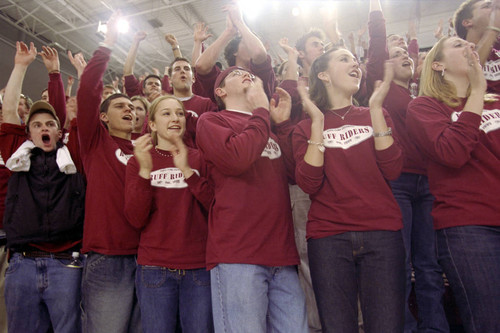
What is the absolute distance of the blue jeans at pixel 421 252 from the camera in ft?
6.57

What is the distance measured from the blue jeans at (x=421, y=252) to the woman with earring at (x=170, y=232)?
1181mm

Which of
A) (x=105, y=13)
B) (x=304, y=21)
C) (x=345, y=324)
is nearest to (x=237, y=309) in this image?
(x=345, y=324)

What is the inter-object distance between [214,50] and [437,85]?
58.2 inches

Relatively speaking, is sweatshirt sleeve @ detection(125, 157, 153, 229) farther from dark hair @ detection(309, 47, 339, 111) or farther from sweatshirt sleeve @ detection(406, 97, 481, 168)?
sweatshirt sleeve @ detection(406, 97, 481, 168)

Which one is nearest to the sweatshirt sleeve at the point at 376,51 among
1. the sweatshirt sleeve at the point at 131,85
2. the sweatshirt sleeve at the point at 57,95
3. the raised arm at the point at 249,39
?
the raised arm at the point at 249,39

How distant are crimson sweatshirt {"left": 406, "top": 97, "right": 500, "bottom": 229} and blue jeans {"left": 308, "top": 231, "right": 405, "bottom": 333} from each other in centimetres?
29

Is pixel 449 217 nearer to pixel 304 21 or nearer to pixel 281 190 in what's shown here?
pixel 281 190

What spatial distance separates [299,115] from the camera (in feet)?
7.98

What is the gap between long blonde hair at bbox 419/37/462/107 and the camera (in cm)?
179

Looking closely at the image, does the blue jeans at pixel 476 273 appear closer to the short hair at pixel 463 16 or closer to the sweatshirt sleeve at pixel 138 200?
the sweatshirt sleeve at pixel 138 200

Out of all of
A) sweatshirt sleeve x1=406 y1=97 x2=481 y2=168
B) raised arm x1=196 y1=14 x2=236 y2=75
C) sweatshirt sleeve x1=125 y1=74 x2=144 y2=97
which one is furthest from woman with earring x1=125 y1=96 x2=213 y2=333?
sweatshirt sleeve x1=125 y1=74 x2=144 y2=97

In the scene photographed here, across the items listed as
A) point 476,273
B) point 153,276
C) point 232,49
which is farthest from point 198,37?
point 476,273

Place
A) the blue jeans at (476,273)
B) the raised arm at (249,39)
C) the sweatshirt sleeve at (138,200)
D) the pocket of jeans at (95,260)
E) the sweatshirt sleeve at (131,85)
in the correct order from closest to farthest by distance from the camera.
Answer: the blue jeans at (476,273), the sweatshirt sleeve at (138,200), the pocket of jeans at (95,260), the raised arm at (249,39), the sweatshirt sleeve at (131,85)

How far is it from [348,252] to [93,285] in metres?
1.39
